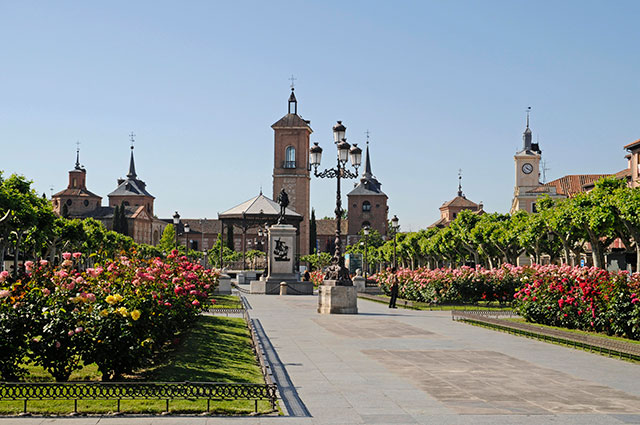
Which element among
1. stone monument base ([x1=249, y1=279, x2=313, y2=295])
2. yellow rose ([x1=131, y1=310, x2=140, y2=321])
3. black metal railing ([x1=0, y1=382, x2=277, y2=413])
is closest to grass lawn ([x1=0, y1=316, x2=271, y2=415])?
black metal railing ([x1=0, y1=382, x2=277, y2=413])

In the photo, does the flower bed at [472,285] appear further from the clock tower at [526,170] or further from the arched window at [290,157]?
the arched window at [290,157]

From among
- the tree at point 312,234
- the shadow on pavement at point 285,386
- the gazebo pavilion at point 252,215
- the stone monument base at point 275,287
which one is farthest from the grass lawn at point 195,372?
the tree at point 312,234

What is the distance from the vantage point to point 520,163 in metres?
94.7

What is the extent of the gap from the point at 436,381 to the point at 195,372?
11.1 feet

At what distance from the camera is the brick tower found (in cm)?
9525

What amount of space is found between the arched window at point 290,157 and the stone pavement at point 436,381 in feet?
259

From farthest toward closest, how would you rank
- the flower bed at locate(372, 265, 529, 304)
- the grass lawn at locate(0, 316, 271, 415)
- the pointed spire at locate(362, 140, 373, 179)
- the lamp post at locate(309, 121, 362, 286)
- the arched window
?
the pointed spire at locate(362, 140, 373, 179)
the arched window
the flower bed at locate(372, 265, 529, 304)
the lamp post at locate(309, 121, 362, 286)
the grass lawn at locate(0, 316, 271, 415)

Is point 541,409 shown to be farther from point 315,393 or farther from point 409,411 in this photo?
point 315,393

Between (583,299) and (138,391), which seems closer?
(138,391)

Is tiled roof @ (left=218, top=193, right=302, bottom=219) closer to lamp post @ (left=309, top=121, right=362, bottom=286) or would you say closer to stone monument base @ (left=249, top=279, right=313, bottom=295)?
stone monument base @ (left=249, top=279, right=313, bottom=295)

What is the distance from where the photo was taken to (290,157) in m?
96.9

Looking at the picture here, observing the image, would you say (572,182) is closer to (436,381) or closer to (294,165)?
(294,165)

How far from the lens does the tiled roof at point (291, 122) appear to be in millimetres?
97625

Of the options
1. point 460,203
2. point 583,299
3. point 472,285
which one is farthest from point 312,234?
point 583,299
